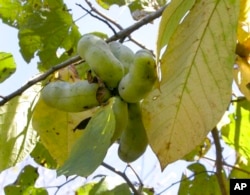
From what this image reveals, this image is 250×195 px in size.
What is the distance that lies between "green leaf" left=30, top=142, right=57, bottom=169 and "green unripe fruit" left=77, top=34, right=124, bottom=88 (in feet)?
3.13

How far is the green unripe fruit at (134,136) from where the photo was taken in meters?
0.94

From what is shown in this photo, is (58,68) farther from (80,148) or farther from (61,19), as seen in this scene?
(61,19)

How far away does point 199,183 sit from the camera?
1.99 m

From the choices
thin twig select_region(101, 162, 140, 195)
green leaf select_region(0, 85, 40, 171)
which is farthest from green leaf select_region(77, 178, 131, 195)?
green leaf select_region(0, 85, 40, 171)

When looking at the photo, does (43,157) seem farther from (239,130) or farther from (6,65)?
(239,130)

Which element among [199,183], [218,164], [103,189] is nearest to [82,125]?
[218,164]

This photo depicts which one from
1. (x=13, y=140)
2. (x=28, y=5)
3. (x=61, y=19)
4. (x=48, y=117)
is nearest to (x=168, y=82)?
(x=48, y=117)

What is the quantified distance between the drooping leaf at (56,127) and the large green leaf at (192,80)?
282mm

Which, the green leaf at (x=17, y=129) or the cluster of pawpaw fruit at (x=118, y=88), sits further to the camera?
the green leaf at (x=17, y=129)

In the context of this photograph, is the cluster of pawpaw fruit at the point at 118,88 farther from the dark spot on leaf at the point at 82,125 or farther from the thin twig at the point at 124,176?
the thin twig at the point at 124,176

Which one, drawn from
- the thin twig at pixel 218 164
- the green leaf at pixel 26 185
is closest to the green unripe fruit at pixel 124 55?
the thin twig at pixel 218 164

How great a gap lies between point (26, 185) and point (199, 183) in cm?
58

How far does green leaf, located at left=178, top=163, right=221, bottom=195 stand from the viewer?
6.46ft

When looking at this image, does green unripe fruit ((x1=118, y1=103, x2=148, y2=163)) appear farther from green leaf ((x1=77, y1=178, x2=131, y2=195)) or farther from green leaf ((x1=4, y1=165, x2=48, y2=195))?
green leaf ((x1=4, y1=165, x2=48, y2=195))
